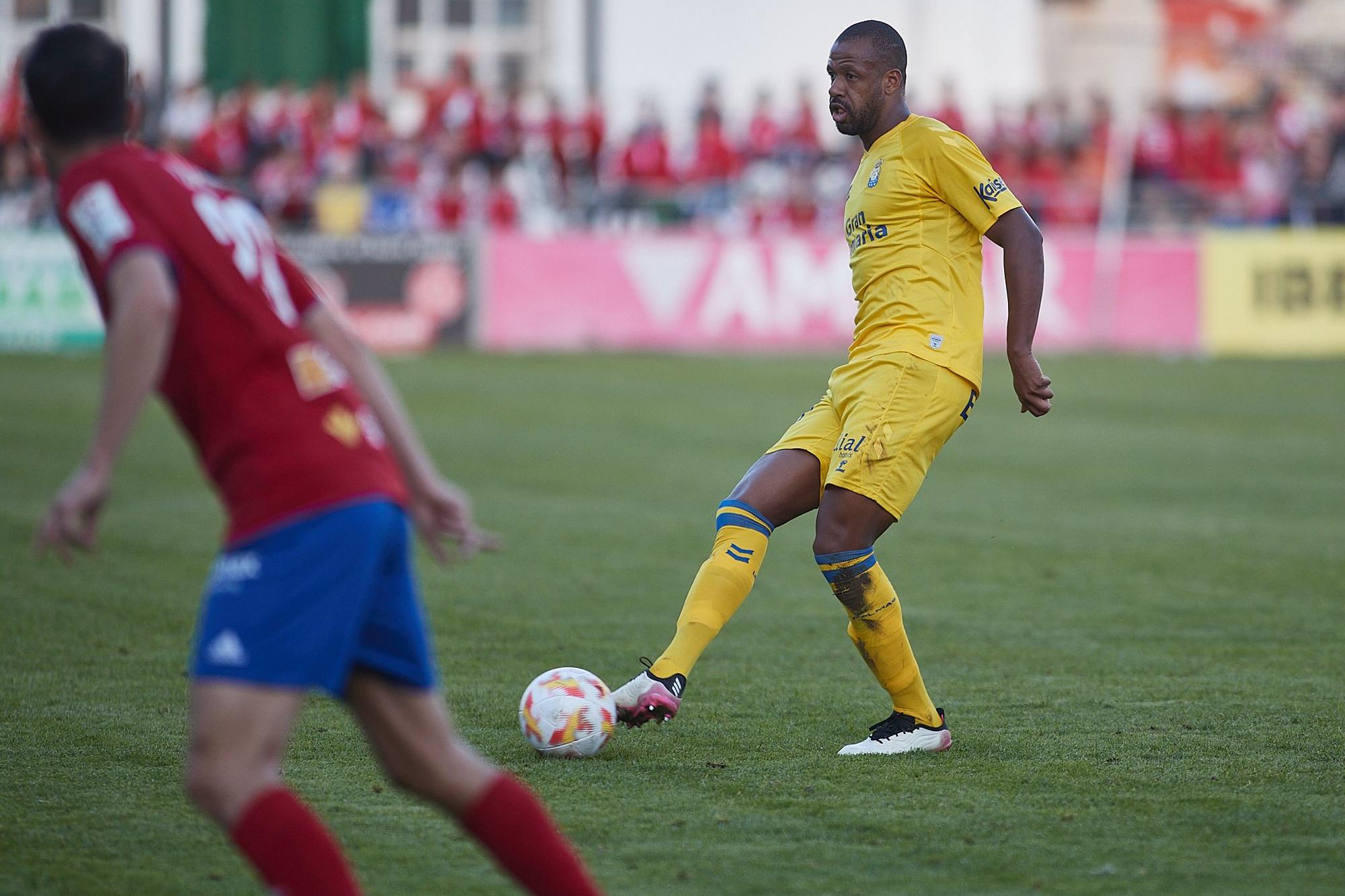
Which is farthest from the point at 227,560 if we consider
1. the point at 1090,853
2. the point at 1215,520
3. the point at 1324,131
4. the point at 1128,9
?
the point at 1128,9

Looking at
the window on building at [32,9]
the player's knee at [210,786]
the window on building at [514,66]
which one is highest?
the window on building at [32,9]

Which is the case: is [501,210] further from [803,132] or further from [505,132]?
[803,132]

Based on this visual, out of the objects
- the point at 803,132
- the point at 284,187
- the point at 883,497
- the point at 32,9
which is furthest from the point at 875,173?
the point at 32,9

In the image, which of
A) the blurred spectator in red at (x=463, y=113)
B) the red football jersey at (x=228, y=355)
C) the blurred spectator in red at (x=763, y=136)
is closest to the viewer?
the red football jersey at (x=228, y=355)

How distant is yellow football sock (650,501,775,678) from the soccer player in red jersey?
210 cm

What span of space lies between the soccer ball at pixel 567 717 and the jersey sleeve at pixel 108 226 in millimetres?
2618

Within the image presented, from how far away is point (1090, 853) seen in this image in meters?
4.59

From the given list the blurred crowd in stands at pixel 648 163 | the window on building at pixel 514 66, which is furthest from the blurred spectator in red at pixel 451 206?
the window on building at pixel 514 66

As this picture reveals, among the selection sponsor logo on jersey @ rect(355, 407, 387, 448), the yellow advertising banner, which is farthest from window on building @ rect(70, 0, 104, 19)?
sponsor logo on jersey @ rect(355, 407, 387, 448)

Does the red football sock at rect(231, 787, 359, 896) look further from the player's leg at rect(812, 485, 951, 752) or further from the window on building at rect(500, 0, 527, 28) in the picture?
the window on building at rect(500, 0, 527, 28)

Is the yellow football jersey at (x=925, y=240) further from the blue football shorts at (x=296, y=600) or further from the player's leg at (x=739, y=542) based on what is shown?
the blue football shorts at (x=296, y=600)

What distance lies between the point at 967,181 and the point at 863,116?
43 centimetres

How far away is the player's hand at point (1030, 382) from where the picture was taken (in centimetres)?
560

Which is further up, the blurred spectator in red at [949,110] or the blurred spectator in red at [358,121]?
the blurred spectator in red at [949,110]
